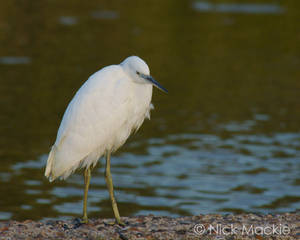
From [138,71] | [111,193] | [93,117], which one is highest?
[138,71]

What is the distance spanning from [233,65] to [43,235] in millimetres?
16562

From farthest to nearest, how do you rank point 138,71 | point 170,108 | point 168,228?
point 170,108 < point 168,228 < point 138,71

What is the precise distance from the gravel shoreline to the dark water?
227cm

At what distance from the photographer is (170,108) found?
58.6 feet

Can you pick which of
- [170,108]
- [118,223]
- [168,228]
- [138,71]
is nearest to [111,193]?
[118,223]

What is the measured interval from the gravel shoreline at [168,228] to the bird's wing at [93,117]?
73 cm

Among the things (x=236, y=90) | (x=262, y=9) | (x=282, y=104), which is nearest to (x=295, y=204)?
(x=282, y=104)

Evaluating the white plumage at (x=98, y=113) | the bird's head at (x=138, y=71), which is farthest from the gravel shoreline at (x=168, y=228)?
the bird's head at (x=138, y=71)

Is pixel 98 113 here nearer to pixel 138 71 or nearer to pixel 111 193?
pixel 138 71

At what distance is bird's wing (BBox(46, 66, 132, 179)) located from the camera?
789 cm

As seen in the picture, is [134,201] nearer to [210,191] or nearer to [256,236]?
[210,191]

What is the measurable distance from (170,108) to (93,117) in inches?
394

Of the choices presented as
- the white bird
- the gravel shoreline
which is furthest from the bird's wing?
the gravel shoreline

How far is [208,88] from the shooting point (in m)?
19.9
